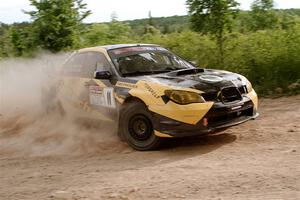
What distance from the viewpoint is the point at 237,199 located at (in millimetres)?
4680

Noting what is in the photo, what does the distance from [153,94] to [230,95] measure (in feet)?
3.81

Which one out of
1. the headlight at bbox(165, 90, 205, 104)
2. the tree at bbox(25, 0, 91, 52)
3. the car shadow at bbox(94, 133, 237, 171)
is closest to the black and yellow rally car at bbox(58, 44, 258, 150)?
the headlight at bbox(165, 90, 205, 104)

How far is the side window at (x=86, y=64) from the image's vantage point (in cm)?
826

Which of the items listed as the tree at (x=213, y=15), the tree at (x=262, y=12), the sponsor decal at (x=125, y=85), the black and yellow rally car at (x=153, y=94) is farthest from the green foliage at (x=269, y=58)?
the tree at (x=262, y=12)

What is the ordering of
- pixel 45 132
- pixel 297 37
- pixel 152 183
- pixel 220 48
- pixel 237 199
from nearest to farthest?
pixel 237 199
pixel 152 183
pixel 45 132
pixel 297 37
pixel 220 48

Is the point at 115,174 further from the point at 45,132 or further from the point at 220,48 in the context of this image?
the point at 220,48

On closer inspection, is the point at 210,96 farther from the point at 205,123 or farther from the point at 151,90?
the point at 151,90

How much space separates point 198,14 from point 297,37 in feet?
8.18

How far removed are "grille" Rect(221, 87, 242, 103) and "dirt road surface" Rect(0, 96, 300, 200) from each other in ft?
2.22

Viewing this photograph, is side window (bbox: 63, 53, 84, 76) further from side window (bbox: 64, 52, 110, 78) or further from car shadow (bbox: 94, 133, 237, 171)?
car shadow (bbox: 94, 133, 237, 171)

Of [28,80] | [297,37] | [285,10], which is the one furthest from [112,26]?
[297,37]

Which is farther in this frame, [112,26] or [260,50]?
[112,26]

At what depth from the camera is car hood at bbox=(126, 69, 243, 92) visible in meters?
7.01

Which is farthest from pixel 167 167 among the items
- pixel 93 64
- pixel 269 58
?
pixel 269 58
